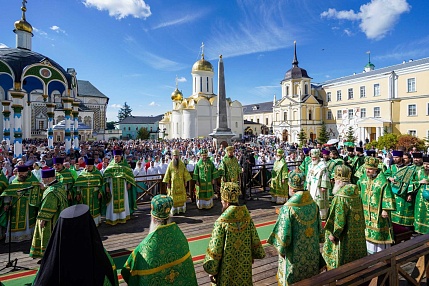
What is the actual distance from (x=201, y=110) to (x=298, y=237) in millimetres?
44192

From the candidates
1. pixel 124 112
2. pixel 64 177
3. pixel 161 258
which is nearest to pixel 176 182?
pixel 64 177

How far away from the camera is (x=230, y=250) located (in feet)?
9.30

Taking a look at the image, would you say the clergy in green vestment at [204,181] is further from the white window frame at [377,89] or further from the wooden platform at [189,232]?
the white window frame at [377,89]

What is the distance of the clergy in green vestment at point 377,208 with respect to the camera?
13.5 feet

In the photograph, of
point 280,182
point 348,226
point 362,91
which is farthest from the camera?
point 362,91

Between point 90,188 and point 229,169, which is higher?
point 229,169

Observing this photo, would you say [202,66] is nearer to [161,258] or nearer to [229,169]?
[229,169]

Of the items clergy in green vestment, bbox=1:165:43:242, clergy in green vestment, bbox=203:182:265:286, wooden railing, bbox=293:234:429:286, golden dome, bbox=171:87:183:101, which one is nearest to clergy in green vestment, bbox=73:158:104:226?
clergy in green vestment, bbox=1:165:43:242

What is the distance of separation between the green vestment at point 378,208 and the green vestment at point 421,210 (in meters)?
1.45

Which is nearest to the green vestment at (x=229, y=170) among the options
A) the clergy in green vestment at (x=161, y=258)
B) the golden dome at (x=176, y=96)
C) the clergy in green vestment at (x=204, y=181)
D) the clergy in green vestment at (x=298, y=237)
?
the clergy in green vestment at (x=204, y=181)

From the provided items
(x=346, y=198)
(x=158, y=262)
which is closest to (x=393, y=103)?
(x=346, y=198)

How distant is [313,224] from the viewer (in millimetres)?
3174

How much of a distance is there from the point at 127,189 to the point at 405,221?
654 centimetres

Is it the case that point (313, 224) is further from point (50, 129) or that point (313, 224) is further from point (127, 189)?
point (50, 129)
